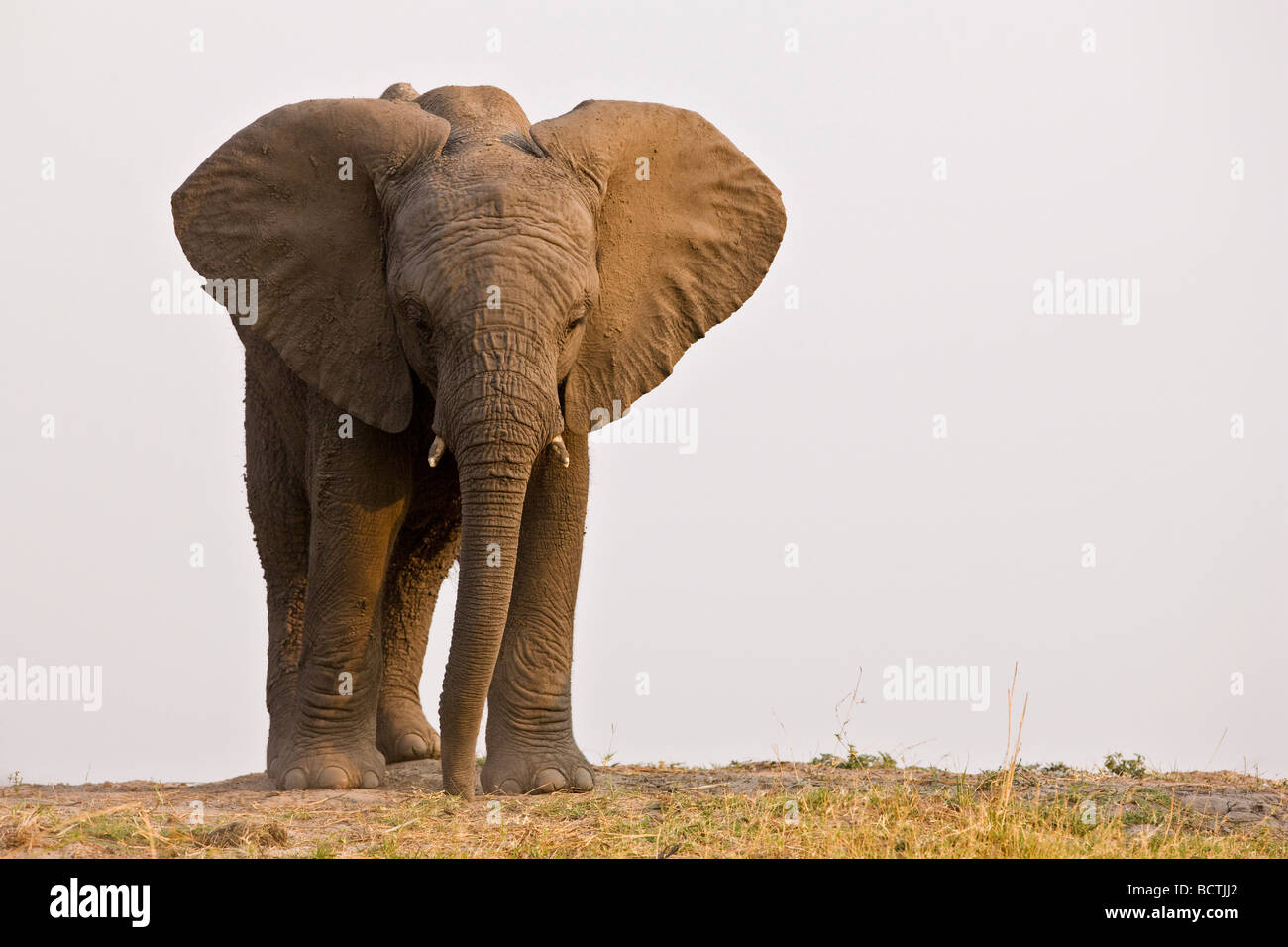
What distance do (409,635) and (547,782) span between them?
3.58 metres

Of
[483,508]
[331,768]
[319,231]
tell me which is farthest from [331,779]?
[319,231]

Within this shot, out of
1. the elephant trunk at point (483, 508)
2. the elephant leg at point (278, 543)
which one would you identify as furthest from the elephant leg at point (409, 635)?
the elephant trunk at point (483, 508)

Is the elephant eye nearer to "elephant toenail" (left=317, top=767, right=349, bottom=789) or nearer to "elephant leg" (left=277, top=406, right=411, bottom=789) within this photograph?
"elephant leg" (left=277, top=406, right=411, bottom=789)

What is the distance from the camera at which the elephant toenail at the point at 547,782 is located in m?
11.7

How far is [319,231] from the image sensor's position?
12.0m

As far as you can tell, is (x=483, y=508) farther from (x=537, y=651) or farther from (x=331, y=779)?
(x=331, y=779)

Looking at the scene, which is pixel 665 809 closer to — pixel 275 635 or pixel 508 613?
pixel 508 613

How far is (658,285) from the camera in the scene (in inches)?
484

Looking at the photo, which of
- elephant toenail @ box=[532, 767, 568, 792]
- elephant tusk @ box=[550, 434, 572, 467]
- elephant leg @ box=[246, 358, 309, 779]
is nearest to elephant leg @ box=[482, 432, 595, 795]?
elephant toenail @ box=[532, 767, 568, 792]

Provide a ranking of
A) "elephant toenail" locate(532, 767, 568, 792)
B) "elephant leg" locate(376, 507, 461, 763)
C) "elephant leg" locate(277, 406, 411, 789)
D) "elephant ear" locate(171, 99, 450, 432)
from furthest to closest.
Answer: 1. "elephant leg" locate(376, 507, 461, 763)
2. "elephant leg" locate(277, 406, 411, 789)
3. "elephant toenail" locate(532, 767, 568, 792)
4. "elephant ear" locate(171, 99, 450, 432)

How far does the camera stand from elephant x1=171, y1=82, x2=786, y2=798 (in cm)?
1073

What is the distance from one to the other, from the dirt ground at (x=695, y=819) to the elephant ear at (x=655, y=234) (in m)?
2.45

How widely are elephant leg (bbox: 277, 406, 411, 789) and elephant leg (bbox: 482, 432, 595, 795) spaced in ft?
2.88

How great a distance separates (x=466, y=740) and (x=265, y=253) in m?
3.41
